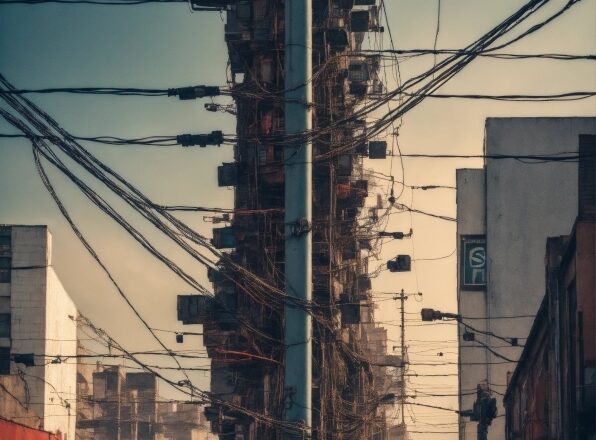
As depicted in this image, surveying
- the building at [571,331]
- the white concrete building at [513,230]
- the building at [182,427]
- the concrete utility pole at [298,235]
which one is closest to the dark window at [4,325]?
the white concrete building at [513,230]

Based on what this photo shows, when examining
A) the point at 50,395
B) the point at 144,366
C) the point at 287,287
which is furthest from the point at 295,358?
the point at 50,395

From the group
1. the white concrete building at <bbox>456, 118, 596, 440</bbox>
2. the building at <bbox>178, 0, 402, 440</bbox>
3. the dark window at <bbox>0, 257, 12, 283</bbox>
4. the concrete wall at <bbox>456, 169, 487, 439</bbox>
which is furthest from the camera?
the dark window at <bbox>0, 257, 12, 283</bbox>

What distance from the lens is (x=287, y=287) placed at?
67.5ft

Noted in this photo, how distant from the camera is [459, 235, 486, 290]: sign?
67375 millimetres

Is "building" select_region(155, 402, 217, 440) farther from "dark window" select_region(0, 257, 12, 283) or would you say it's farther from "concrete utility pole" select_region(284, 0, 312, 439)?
"concrete utility pole" select_region(284, 0, 312, 439)

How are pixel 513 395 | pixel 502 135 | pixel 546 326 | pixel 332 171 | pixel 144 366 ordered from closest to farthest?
→ pixel 144 366
pixel 332 171
pixel 546 326
pixel 513 395
pixel 502 135

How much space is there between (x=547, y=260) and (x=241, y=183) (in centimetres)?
671

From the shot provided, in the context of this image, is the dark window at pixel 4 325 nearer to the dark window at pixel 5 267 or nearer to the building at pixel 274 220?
the dark window at pixel 5 267

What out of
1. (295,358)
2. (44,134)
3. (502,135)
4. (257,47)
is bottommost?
(295,358)

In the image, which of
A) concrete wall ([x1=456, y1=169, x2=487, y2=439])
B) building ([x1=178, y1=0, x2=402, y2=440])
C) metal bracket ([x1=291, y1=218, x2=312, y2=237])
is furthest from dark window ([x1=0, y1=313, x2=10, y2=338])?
metal bracket ([x1=291, y1=218, x2=312, y2=237])

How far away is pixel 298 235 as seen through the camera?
2044 cm

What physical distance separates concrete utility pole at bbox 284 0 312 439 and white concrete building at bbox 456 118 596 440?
44.1 metres

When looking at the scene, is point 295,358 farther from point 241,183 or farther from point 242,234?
point 242,234

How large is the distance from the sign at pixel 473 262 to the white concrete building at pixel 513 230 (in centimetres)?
4
